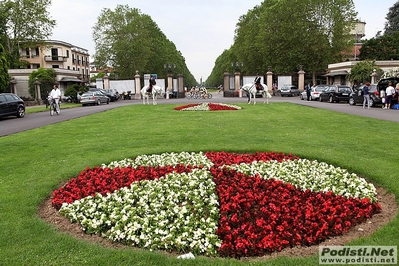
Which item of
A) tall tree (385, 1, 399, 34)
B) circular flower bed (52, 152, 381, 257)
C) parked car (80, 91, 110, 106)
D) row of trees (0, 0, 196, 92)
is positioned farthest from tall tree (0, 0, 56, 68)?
tall tree (385, 1, 399, 34)

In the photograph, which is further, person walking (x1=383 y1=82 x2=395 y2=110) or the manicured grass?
person walking (x1=383 y1=82 x2=395 y2=110)

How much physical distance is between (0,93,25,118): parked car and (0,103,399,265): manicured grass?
9936 millimetres

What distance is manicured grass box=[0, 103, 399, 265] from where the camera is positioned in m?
3.82

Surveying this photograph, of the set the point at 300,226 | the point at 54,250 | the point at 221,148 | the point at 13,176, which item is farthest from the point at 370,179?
the point at 13,176

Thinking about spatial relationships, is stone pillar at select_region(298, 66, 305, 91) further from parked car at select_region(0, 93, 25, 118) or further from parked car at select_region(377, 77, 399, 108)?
parked car at select_region(0, 93, 25, 118)

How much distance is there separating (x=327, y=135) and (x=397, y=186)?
18.5 feet

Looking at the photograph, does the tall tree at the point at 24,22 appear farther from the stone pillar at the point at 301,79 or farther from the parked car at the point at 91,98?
the stone pillar at the point at 301,79

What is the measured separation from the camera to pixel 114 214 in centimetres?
481

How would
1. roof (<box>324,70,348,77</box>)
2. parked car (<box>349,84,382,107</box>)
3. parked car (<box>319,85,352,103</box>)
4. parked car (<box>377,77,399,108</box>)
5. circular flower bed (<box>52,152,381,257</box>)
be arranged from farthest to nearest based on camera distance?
roof (<box>324,70,348,77</box>), parked car (<box>319,85,352,103</box>), parked car (<box>349,84,382,107</box>), parked car (<box>377,77,399,108</box>), circular flower bed (<box>52,152,381,257</box>)

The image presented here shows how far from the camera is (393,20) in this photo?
2874 inches

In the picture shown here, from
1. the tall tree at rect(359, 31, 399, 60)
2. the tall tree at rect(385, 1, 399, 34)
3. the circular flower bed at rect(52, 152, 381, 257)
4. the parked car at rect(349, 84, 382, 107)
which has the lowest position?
the circular flower bed at rect(52, 152, 381, 257)

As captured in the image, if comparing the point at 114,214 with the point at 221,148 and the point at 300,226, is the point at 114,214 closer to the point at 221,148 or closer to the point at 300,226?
the point at 300,226

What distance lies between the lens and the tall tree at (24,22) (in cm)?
4909

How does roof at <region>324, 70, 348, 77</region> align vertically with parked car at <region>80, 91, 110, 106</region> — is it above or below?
above
